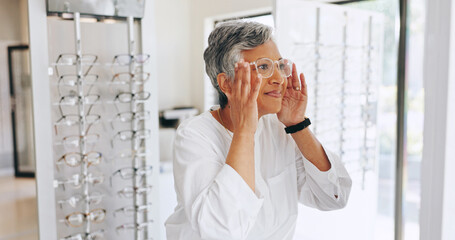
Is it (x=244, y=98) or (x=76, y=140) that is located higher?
(x=244, y=98)

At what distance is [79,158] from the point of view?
2111 mm

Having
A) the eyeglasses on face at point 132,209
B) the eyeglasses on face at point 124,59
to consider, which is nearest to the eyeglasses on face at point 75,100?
the eyeglasses on face at point 124,59

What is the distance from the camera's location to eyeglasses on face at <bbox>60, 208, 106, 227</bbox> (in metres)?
2.10

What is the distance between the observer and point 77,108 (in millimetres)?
2109

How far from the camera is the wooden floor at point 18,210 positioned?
3.40 metres

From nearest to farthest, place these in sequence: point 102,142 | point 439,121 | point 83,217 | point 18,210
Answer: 1. point 439,121
2. point 83,217
3. point 102,142
4. point 18,210

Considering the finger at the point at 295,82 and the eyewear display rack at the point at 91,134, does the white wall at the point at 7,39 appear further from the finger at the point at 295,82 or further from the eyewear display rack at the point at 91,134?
the finger at the point at 295,82

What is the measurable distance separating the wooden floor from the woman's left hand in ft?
9.80

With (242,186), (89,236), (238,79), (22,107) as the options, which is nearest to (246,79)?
(238,79)

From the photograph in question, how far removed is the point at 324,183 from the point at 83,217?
5.03 feet

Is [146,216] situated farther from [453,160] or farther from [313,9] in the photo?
[453,160]

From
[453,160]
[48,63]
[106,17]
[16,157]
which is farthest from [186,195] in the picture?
[16,157]

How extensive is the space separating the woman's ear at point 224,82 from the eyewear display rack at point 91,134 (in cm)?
128

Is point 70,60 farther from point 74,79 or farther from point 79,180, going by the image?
point 79,180
